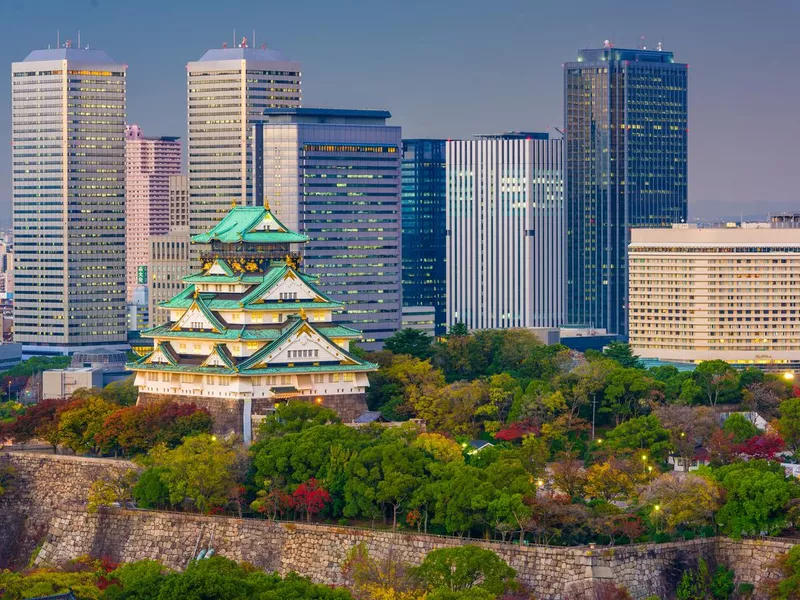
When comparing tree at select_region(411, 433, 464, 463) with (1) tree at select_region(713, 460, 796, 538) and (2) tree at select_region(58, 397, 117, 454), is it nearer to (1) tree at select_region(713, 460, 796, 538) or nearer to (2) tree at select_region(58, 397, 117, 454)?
(1) tree at select_region(713, 460, 796, 538)

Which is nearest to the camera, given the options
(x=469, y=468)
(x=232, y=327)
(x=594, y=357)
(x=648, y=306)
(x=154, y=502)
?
(x=469, y=468)

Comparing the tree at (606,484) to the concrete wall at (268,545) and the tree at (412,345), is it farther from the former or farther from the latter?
the tree at (412,345)

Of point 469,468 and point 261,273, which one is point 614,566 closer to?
point 469,468

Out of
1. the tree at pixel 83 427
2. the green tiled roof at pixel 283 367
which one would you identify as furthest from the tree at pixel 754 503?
the tree at pixel 83 427

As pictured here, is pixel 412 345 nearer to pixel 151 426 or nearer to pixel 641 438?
pixel 151 426

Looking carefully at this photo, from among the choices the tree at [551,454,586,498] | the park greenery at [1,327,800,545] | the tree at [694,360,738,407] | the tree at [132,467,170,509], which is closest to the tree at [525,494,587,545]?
the park greenery at [1,327,800,545]

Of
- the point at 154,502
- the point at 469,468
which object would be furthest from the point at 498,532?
the point at 154,502
